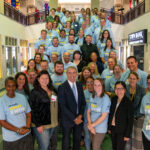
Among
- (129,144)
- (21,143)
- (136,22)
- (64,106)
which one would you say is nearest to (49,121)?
(64,106)

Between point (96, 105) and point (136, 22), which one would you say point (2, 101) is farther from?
point (136, 22)

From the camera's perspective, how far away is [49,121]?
2625mm

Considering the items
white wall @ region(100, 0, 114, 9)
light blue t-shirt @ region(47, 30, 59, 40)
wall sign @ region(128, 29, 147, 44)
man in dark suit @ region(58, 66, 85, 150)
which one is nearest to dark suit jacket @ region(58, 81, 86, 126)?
man in dark suit @ region(58, 66, 85, 150)

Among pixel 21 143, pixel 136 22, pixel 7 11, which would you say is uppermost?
pixel 7 11

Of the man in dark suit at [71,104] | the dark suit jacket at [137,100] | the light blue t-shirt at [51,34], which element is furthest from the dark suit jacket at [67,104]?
the light blue t-shirt at [51,34]

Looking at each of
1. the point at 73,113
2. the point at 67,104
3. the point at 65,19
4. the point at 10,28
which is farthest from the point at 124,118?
the point at 10,28

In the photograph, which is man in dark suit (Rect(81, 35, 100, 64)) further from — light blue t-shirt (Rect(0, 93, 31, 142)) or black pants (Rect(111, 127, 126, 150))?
light blue t-shirt (Rect(0, 93, 31, 142))

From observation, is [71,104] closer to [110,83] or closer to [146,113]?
[146,113]

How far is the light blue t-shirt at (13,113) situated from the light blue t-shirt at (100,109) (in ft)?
3.25

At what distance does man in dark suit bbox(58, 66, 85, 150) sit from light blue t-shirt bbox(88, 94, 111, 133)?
0.21 meters

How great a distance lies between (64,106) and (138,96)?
43.6 inches

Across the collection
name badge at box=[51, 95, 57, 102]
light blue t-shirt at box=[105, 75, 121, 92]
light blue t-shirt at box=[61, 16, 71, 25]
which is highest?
light blue t-shirt at box=[61, 16, 71, 25]

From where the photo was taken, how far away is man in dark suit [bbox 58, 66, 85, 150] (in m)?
2.71

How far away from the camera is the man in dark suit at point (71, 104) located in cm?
271
